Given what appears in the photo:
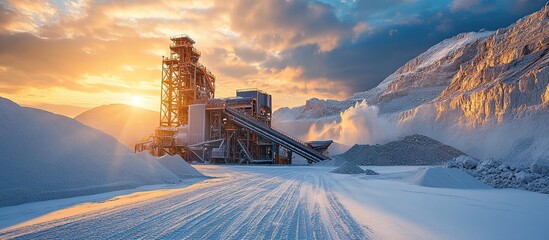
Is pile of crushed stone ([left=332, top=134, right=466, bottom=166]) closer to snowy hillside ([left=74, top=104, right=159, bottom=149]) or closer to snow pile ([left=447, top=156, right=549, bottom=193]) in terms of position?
snow pile ([left=447, top=156, right=549, bottom=193])

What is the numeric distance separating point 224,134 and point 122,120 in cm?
5654

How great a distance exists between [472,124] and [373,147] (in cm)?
1763

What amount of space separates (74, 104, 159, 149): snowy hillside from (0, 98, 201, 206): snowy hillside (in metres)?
67.3

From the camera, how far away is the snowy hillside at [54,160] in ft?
24.7

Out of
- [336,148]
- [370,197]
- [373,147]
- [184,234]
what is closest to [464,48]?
[336,148]

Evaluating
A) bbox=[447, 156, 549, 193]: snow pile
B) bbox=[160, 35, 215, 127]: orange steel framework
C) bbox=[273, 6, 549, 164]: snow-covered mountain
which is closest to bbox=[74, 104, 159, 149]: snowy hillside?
bbox=[160, 35, 215, 127]: orange steel framework

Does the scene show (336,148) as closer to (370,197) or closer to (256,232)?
(370,197)

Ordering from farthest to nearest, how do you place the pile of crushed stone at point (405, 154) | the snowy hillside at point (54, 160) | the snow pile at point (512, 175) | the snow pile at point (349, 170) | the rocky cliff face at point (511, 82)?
the rocky cliff face at point (511, 82), the pile of crushed stone at point (405, 154), the snow pile at point (349, 170), the snow pile at point (512, 175), the snowy hillside at point (54, 160)

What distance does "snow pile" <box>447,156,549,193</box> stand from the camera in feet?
38.4

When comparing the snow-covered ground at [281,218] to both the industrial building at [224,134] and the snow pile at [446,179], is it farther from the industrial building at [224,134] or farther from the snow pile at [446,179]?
the industrial building at [224,134]

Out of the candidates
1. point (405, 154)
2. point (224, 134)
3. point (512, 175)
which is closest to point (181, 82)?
point (224, 134)

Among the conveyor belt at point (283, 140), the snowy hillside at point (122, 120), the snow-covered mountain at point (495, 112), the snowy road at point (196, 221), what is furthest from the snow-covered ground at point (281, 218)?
the snowy hillside at point (122, 120)

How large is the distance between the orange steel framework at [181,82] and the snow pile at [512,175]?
3795cm

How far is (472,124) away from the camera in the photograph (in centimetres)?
4400
